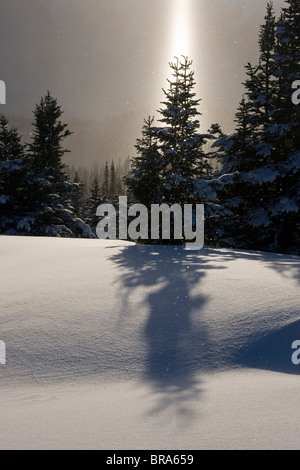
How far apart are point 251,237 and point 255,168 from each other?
113 inches

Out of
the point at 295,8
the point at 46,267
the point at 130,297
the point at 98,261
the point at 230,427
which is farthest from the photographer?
the point at 295,8

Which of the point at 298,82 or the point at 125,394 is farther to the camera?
the point at 298,82

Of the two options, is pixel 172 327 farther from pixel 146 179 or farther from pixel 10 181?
pixel 10 181

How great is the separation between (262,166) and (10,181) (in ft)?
49.1

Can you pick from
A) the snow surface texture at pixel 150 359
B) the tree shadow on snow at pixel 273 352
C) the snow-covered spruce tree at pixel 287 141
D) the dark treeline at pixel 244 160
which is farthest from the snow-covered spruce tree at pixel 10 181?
the tree shadow on snow at pixel 273 352

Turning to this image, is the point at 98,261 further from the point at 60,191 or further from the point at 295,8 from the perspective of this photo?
the point at 60,191

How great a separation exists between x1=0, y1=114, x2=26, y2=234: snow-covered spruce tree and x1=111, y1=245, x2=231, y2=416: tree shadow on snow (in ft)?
52.2

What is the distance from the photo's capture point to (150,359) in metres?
3.25

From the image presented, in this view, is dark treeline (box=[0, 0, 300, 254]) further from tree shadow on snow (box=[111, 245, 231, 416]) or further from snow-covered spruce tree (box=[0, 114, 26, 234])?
tree shadow on snow (box=[111, 245, 231, 416])

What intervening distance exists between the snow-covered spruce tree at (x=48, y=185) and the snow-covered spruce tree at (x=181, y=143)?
34.9 ft

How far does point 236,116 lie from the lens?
14.7 metres

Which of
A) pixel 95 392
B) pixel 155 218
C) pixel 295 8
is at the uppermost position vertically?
pixel 295 8

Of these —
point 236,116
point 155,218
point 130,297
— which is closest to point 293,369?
point 130,297

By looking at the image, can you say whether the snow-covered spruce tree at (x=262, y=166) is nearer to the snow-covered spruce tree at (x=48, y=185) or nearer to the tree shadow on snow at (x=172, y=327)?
the tree shadow on snow at (x=172, y=327)
